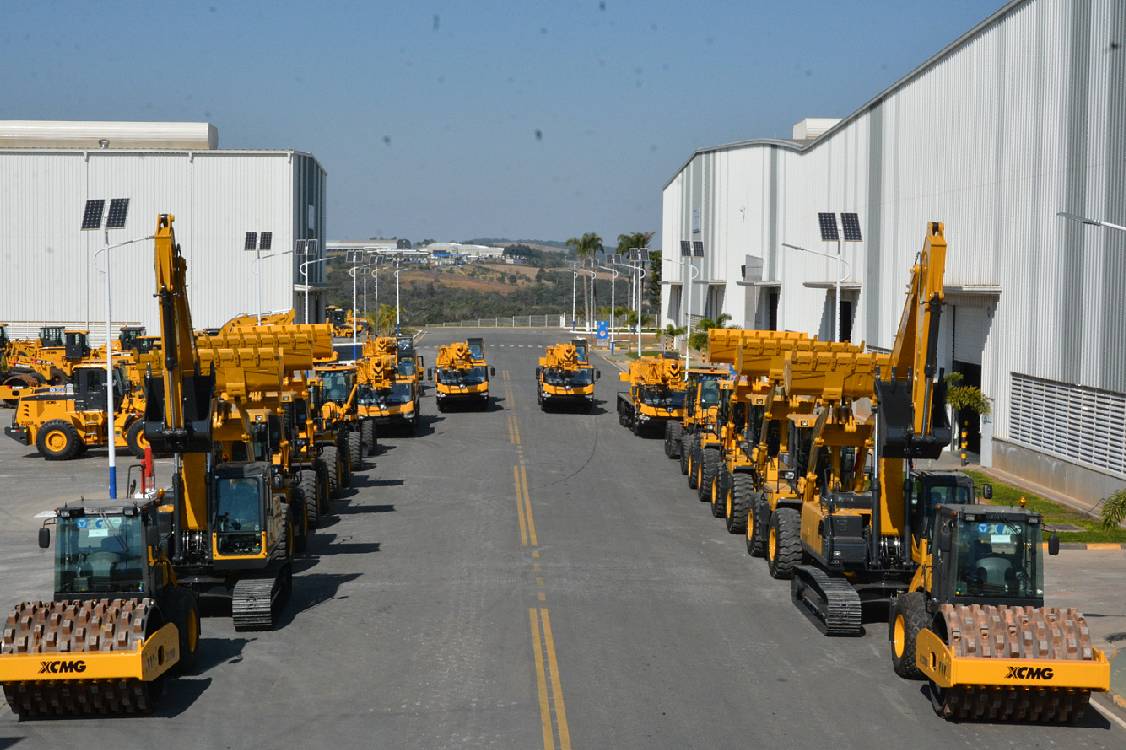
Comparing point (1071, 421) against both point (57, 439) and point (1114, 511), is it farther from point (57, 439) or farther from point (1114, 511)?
point (57, 439)

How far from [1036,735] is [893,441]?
16.1ft

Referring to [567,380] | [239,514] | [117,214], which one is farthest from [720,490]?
[117,214]

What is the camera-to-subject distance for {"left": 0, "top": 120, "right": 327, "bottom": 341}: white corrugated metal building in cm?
8712

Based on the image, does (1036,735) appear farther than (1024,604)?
No

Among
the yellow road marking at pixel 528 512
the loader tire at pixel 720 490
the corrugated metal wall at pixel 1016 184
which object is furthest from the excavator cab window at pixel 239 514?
the corrugated metal wall at pixel 1016 184

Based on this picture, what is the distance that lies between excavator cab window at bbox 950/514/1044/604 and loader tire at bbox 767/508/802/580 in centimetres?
647

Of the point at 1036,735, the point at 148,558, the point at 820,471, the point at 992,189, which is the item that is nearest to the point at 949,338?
the point at 992,189

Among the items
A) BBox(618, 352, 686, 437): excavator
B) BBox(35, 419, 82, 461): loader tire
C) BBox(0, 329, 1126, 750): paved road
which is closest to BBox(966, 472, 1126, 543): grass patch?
BBox(0, 329, 1126, 750): paved road

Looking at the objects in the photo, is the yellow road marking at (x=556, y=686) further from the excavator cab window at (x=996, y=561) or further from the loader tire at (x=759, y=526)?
the loader tire at (x=759, y=526)

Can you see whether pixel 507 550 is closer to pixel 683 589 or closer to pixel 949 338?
pixel 683 589

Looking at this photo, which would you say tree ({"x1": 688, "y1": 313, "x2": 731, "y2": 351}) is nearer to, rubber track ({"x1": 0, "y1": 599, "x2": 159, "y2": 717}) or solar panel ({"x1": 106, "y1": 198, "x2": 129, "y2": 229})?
solar panel ({"x1": 106, "y1": 198, "x2": 129, "y2": 229})

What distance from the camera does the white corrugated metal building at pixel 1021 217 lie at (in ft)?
107

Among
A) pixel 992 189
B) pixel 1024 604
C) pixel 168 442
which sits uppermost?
pixel 992 189

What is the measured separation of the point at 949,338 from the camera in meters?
44.9
